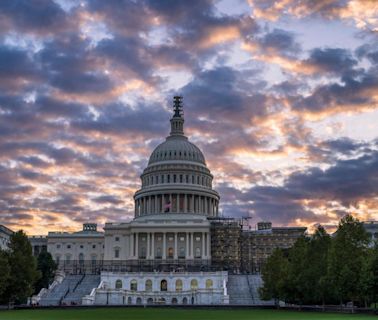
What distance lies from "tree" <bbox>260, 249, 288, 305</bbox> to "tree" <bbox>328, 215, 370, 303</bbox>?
54.7 feet

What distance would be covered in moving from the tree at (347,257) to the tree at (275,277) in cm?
1667

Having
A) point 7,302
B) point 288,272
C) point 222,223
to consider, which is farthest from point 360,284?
point 222,223

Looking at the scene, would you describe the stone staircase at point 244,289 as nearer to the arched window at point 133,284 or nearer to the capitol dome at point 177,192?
the arched window at point 133,284

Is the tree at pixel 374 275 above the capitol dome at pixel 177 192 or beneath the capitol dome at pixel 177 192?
beneath

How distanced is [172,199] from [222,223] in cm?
1983

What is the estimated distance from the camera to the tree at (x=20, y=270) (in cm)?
9094

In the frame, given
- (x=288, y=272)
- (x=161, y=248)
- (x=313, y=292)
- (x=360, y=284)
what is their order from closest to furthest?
(x=360, y=284) → (x=313, y=292) → (x=288, y=272) → (x=161, y=248)

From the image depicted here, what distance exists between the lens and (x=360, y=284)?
227 feet

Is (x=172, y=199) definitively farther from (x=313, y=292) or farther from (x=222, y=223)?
(x=313, y=292)

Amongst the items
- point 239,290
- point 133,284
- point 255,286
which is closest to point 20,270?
point 133,284

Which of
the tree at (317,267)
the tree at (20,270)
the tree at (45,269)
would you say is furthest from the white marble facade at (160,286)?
the tree at (317,267)

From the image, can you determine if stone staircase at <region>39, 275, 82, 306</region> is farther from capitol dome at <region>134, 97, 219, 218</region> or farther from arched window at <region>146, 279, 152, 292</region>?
capitol dome at <region>134, 97, 219, 218</region>

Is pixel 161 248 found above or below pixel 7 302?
above

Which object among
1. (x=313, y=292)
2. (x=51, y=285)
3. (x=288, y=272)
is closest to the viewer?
(x=313, y=292)
